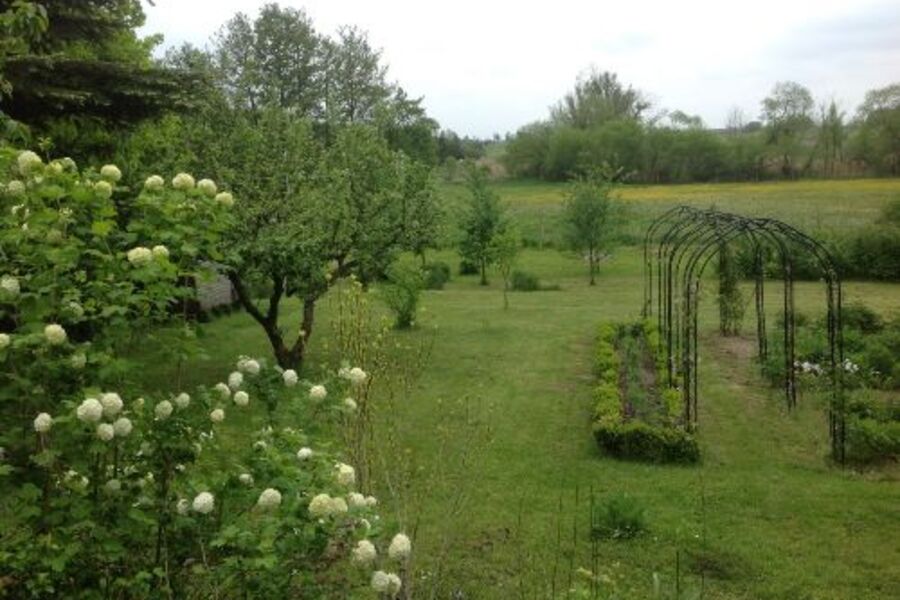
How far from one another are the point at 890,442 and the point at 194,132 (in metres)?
10.4

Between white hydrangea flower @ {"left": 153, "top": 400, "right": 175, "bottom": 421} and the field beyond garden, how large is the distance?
0.50 metres

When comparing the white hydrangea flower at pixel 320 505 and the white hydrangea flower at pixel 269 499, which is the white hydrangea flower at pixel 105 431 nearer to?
the white hydrangea flower at pixel 269 499

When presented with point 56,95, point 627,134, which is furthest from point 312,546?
point 627,134

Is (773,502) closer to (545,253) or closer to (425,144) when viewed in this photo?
(545,253)

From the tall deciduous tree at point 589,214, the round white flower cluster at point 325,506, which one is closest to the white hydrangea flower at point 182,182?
the round white flower cluster at point 325,506

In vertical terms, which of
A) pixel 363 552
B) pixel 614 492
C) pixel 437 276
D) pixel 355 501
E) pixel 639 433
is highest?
pixel 355 501

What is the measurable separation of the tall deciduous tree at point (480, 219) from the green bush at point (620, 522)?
1760cm

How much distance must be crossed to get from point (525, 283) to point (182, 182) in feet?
72.9

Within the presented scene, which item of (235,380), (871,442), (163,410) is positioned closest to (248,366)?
(235,380)

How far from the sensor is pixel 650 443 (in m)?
9.45

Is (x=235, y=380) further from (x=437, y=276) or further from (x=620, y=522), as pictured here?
(x=437, y=276)

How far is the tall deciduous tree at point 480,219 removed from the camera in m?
25.2

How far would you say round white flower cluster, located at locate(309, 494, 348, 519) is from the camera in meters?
2.81

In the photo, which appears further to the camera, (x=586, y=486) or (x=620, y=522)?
(x=586, y=486)
